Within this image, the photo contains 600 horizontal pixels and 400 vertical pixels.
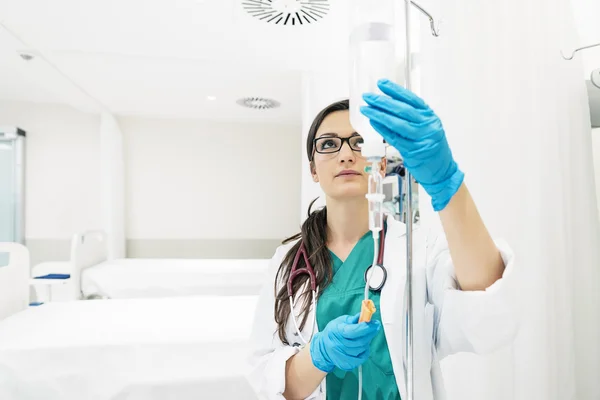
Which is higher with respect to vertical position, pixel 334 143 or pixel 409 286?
pixel 334 143

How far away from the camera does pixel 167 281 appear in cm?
292

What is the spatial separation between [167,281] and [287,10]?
221 centimetres

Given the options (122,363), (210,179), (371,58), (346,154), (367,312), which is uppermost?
(210,179)

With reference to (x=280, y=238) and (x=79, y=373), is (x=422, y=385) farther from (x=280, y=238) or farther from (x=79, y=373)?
(x=280, y=238)

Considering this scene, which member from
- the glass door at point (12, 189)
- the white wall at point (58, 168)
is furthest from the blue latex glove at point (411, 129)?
the glass door at point (12, 189)

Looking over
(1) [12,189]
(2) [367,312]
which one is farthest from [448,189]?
(1) [12,189]

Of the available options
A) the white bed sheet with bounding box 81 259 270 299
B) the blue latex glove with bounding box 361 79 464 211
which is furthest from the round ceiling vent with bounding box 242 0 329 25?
the white bed sheet with bounding box 81 259 270 299

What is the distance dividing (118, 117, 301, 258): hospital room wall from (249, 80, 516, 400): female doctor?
3.44m

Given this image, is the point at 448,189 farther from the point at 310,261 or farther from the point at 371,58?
the point at 310,261

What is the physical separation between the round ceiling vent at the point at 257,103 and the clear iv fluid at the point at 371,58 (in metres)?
3.17

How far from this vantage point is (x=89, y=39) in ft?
7.88

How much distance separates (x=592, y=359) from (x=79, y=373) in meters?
1.77

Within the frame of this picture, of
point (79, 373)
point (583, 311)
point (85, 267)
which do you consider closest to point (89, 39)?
point (85, 267)

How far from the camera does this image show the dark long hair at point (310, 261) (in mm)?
865
